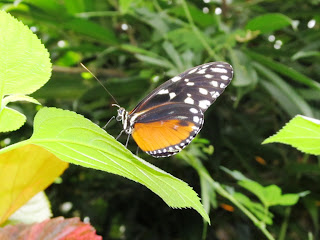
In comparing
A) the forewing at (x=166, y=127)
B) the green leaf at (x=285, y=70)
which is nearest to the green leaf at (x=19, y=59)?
the forewing at (x=166, y=127)

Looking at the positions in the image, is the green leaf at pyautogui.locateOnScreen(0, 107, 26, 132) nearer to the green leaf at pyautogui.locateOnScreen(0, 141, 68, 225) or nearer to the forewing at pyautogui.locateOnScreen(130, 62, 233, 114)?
the green leaf at pyautogui.locateOnScreen(0, 141, 68, 225)

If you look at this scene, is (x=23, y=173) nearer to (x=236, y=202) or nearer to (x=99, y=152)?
(x=99, y=152)

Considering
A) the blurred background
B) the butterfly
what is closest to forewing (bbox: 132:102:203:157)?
the butterfly

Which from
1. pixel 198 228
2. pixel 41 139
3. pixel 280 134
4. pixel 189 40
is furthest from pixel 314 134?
pixel 198 228

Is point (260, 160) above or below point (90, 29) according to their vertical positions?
below

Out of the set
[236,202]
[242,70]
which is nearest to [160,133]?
[236,202]

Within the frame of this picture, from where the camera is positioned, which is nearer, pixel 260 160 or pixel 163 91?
pixel 163 91

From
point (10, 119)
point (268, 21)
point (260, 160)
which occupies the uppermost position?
point (10, 119)

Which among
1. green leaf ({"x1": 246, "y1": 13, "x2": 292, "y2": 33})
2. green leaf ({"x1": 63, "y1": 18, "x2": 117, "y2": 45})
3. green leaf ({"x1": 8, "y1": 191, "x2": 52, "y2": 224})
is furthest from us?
green leaf ({"x1": 63, "y1": 18, "x2": 117, "y2": 45})
